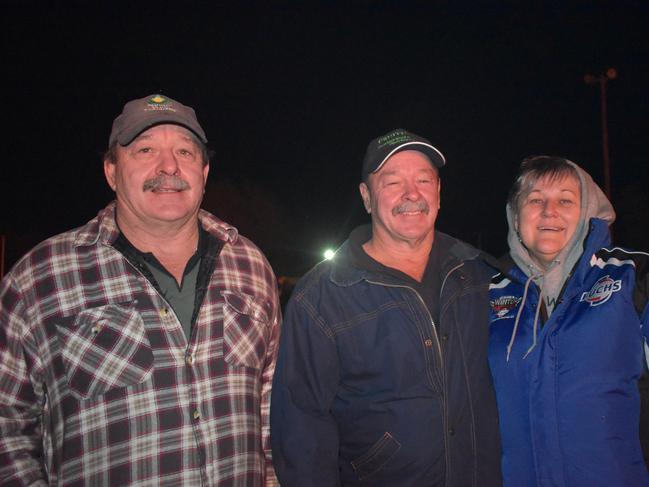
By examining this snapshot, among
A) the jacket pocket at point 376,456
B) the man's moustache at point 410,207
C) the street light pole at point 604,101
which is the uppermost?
the street light pole at point 604,101

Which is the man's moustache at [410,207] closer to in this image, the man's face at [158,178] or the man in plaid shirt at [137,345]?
the man in plaid shirt at [137,345]

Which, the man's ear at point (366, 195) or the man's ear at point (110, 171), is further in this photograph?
the man's ear at point (366, 195)

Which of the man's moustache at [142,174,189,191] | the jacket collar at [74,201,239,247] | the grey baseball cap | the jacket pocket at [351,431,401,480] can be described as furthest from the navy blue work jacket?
the grey baseball cap

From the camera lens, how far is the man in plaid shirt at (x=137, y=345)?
2570mm

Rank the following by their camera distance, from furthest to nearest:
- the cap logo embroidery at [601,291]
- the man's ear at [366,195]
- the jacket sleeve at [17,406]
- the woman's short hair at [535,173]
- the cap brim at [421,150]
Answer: the man's ear at [366,195], the cap brim at [421,150], the woman's short hair at [535,173], the cap logo embroidery at [601,291], the jacket sleeve at [17,406]

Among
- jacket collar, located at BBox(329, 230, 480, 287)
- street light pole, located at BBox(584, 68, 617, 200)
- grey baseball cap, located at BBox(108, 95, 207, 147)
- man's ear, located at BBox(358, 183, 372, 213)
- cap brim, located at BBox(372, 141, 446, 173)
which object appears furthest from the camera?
street light pole, located at BBox(584, 68, 617, 200)

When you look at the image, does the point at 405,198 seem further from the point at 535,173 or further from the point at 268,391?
the point at 268,391

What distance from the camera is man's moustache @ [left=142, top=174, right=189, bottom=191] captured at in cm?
289

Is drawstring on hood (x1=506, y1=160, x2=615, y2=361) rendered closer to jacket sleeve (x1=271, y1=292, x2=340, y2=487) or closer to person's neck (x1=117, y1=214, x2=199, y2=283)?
jacket sleeve (x1=271, y1=292, x2=340, y2=487)

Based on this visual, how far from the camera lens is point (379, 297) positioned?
3.03 metres

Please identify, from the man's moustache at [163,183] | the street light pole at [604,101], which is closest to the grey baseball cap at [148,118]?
the man's moustache at [163,183]

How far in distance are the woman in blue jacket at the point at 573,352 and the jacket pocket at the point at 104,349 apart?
202 cm

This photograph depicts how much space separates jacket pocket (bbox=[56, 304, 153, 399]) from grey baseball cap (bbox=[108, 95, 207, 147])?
1023 mm

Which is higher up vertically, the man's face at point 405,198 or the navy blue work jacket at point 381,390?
the man's face at point 405,198
